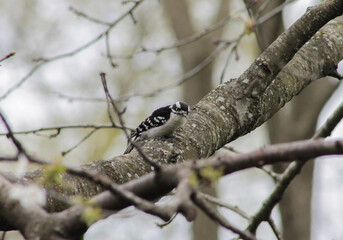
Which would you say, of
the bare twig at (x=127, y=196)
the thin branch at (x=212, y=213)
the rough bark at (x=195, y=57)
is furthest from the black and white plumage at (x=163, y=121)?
the rough bark at (x=195, y=57)

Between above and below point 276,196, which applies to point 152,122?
above

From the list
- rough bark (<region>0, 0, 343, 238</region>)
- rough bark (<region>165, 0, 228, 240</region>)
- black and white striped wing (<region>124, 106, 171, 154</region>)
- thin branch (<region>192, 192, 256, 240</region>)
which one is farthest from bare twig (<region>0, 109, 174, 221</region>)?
rough bark (<region>165, 0, 228, 240</region>)

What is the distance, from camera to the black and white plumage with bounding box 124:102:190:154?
5578mm

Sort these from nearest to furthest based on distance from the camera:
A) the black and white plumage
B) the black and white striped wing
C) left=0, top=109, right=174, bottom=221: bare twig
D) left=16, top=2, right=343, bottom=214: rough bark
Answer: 1. left=0, top=109, right=174, bottom=221: bare twig
2. left=16, top=2, right=343, bottom=214: rough bark
3. the black and white plumage
4. the black and white striped wing

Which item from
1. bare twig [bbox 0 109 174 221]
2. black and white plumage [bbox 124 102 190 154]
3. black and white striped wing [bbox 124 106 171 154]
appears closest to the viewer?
bare twig [bbox 0 109 174 221]

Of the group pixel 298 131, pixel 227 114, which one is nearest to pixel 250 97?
pixel 227 114

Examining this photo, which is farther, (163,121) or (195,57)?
(195,57)

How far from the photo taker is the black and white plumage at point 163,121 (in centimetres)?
558

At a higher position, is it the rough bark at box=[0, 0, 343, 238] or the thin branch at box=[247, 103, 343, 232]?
the rough bark at box=[0, 0, 343, 238]

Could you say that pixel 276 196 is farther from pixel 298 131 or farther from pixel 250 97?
pixel 298 131

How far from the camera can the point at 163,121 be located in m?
6.00

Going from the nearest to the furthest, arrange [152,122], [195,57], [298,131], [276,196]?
[276,196]
[152,122]
[298,131]
[195,57]

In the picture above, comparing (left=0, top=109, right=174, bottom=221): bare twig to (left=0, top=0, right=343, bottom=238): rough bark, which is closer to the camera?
(left=0, top=109, right=174, bottom=221): bare twig

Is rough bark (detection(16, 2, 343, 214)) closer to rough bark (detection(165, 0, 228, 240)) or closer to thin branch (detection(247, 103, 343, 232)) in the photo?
thin branch (detection(247, 103, 343, 232))
